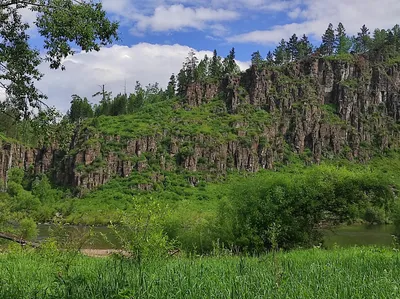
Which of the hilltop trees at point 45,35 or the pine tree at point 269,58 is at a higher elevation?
the pine tree at point 269,58

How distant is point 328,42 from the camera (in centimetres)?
19150

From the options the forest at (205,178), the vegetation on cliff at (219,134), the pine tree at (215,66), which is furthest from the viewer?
the pine tree at (215,66)

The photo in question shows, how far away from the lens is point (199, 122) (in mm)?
139750

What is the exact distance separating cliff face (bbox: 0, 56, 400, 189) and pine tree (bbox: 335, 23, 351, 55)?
1417 centimetres

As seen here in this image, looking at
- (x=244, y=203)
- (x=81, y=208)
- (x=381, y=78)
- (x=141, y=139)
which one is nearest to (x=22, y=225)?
(x=244, y=203)

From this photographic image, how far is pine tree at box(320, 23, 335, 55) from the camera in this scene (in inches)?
7510

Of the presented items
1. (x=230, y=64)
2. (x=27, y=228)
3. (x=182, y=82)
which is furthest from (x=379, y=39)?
(x=27, y=228)

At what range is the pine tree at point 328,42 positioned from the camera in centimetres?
19075

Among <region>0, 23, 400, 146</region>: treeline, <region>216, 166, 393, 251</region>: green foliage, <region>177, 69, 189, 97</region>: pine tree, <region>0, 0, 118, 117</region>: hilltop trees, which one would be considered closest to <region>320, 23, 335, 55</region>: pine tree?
<region>0, 23, 400, 146</region>: treeline

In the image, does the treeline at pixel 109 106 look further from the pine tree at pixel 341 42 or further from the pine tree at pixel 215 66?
the pine tree at pixel 341 42

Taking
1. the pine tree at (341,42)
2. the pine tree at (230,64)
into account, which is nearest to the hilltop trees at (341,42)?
the pine tree at (341,42)

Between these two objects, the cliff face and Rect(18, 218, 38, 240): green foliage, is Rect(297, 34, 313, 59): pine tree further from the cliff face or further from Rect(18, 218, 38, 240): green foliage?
Rect(18, 218, 38, 240): green foliage

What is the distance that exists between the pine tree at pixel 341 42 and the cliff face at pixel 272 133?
14.2m

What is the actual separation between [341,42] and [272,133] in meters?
72.5
